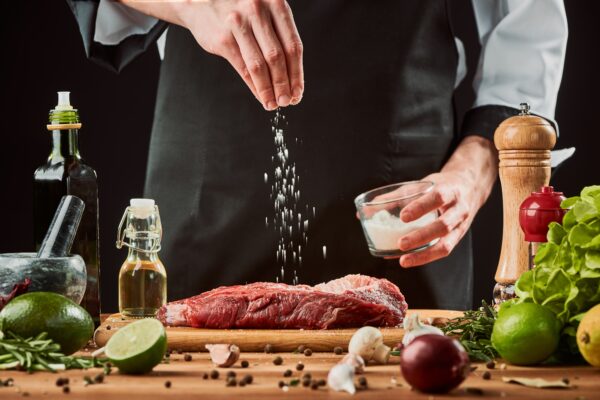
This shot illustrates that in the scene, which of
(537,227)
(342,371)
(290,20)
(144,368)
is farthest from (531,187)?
(144,368)

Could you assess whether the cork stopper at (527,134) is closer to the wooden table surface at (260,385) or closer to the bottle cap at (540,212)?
the bottle cap at (540,212)

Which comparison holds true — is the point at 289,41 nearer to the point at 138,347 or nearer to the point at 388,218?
the point at 388,218

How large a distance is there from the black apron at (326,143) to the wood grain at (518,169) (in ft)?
2.47

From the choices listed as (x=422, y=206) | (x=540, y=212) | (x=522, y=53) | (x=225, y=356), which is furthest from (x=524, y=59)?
(x=225, y=356)

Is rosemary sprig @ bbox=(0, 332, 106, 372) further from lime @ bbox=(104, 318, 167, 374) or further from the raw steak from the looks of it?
the raw steak

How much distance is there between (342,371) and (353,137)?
4.51 ft

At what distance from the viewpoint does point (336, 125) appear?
2645 mm

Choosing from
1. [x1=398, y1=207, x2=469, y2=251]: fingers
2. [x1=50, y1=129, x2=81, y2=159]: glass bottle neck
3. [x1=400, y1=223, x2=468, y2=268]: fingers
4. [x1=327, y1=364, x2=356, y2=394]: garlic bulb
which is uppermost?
[x1=50, y1=129, x2=81, y2=159]: glass bottle neck

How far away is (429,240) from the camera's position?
215cm

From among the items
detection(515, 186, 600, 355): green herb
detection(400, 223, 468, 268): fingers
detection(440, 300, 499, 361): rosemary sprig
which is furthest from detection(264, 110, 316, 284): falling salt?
detection(515, 186, 600, 355): green herb

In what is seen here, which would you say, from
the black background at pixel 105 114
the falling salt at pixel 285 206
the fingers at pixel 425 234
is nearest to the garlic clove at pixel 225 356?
the fingers at pixel 425 234

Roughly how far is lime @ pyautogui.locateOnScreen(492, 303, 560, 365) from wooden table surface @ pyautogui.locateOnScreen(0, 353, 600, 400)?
0.9 inches

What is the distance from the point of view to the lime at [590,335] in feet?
4.60

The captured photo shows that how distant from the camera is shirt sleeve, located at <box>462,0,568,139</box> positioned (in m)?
2.71
